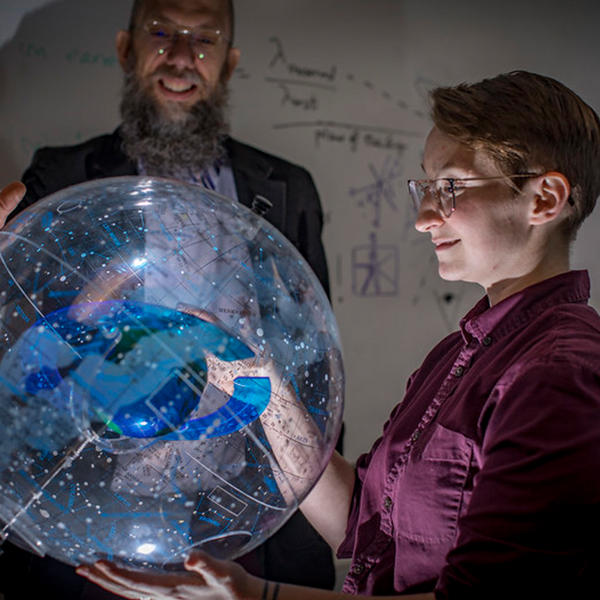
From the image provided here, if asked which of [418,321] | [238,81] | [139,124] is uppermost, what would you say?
[238,81]

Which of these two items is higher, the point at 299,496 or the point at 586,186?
the point at 586,186

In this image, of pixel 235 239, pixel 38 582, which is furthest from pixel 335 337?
pixel 38 582

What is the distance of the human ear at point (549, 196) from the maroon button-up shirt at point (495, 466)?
9 cm

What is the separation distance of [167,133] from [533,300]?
1.15m

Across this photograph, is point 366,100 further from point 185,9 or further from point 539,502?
point 539,502

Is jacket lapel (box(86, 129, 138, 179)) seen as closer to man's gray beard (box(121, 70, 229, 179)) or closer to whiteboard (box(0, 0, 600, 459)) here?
man's gray beard (box(121, 70, 229, 179))

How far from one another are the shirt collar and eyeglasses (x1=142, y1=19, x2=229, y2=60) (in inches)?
43.5

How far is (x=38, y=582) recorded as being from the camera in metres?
1.45

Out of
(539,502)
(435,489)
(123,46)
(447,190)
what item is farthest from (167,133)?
(539,502)

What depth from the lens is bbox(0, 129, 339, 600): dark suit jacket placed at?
1.46 m

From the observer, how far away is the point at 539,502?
66 centimetres

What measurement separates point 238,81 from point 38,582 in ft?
4.94

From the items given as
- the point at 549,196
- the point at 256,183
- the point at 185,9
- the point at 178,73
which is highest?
the point at 185,9

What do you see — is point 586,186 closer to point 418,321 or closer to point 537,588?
point 537,588
